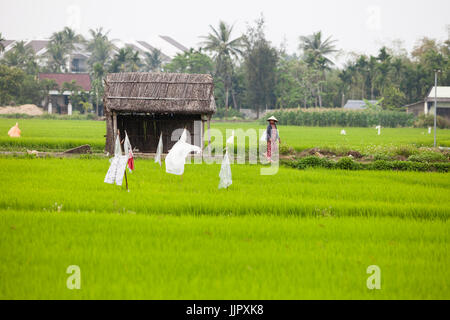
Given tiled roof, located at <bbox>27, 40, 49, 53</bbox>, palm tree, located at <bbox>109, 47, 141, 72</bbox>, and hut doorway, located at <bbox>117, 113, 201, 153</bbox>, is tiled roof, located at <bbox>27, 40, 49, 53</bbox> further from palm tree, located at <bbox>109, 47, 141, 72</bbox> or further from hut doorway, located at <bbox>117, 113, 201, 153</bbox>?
hut doorway, located at <bbox>117, 113, 201, 153</bbox>

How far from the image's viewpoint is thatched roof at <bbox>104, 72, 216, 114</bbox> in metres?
15.0

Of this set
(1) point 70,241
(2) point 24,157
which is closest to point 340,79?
(2) point 24,157

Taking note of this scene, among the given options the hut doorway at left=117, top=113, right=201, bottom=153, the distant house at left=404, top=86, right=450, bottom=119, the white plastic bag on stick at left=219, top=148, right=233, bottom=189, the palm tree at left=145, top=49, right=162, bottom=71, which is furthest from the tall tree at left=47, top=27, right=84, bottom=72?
the white plastic bag on stick at left=219, top=148, right=233, bottom=189

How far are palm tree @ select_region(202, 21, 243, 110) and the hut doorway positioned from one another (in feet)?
105

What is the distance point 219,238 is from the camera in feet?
19.1

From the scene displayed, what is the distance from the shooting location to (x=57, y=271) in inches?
181

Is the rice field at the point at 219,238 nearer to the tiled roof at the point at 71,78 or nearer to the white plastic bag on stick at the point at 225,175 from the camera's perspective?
the white plastic bag on stick at the point at 225,175

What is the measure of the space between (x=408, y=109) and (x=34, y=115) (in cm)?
3084

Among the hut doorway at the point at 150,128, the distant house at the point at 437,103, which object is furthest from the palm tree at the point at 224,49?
the hut doorway at the point at 150,128

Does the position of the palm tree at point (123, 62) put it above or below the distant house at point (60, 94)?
above

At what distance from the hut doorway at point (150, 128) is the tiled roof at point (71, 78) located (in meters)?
31.4

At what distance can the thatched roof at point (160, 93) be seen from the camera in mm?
14977
